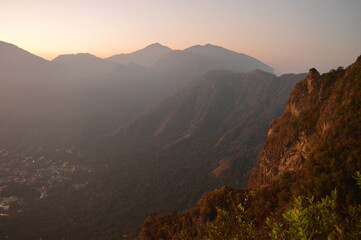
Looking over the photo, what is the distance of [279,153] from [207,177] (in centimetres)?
13176

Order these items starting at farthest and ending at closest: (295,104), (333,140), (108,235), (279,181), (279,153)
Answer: (108,235) → (295,104) → (279,153) → (279,181) → (333,140)

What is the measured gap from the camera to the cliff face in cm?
3616

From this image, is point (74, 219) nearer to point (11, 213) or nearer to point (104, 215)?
point (104, 215)

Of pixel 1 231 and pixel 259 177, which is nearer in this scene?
pixel 259 177

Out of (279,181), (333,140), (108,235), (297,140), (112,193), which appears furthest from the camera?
(112,193)

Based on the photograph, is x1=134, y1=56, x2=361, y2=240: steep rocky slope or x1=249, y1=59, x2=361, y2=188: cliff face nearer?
x1=134, y1=56, x2=361, y2=240: steep rocky slope

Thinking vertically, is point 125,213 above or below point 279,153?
below

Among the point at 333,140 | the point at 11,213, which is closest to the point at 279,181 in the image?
the point at 333,140

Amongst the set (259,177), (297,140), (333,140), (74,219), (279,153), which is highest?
(333,140)

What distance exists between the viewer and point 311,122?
49.0 meters

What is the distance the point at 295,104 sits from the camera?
5778 centimetres

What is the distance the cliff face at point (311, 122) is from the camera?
3616 cm

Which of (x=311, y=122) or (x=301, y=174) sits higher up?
(x=311, y=122)

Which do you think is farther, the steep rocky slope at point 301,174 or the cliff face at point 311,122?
the cliff face at point 311,122
